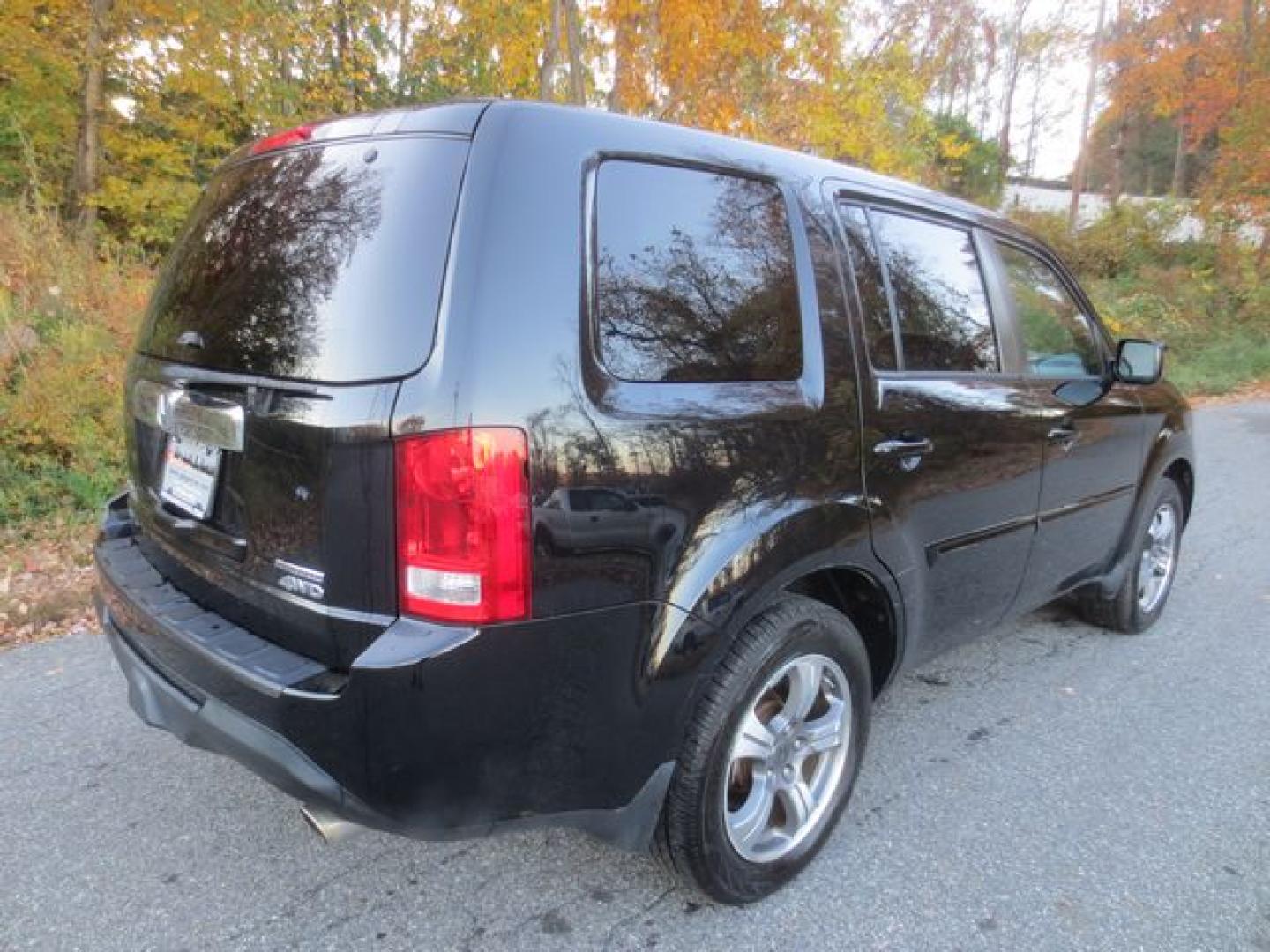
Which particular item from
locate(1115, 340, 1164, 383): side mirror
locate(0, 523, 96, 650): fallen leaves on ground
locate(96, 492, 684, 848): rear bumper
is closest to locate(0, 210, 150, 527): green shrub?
locate(0, 523, 96, 650): fallen leaves on ground

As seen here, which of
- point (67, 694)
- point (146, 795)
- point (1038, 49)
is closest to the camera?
point (146, 795)

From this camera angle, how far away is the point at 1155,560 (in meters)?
4.10

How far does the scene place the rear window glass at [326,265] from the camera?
62.6 inches

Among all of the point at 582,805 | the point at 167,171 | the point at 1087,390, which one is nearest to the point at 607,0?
the point at 167,171

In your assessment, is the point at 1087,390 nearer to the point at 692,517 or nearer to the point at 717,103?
the point at 692,517

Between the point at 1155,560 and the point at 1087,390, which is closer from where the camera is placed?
the point at 1087,390

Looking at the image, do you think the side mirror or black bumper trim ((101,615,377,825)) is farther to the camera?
the side mirror

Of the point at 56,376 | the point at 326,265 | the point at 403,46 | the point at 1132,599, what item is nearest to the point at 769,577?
the point at 326,265

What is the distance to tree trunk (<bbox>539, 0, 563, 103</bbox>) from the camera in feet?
25.0

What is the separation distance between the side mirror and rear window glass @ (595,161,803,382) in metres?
1.95

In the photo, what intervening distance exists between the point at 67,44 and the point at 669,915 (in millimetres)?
11406

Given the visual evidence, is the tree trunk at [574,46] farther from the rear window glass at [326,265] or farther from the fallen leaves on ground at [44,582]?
the rear window glass at [326,265]

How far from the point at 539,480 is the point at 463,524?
16 cm

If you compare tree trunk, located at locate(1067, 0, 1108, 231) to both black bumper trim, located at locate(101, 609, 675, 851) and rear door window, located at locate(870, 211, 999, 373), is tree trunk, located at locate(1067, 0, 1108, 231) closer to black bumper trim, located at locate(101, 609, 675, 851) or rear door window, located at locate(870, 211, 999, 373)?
rear door window, located at locate(870, 211, 999, 373)
